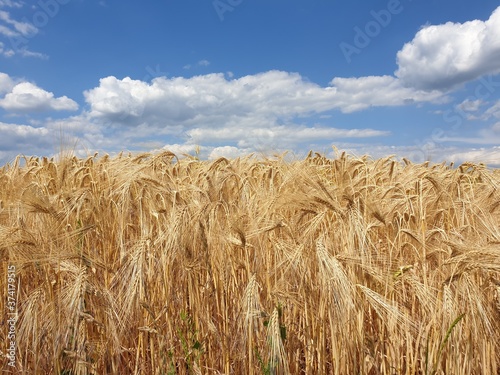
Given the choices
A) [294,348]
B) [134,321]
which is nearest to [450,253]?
[294,348]

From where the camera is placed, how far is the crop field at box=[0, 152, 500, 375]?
2.00m

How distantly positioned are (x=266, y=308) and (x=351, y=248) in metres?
0.69

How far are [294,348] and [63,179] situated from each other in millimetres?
2343

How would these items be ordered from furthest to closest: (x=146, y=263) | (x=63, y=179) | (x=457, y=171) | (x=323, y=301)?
(x=457, y=171)
(x=63, y=179)
(x=146, y=263)
(x=323, y=301)

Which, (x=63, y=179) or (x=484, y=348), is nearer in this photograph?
(x=484, y=348)

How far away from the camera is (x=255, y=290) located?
203cm

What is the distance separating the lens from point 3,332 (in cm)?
271

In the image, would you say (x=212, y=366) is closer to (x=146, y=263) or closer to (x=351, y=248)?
(x=146, y=263)

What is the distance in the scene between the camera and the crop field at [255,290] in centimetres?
200

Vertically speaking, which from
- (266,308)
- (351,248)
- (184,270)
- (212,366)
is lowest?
(212,366)

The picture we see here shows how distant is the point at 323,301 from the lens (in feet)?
6.98

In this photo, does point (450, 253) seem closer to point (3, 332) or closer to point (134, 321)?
point (134, 321)

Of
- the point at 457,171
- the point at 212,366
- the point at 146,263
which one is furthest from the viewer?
the point at 457,171

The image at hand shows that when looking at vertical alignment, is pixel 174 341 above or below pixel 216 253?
below
